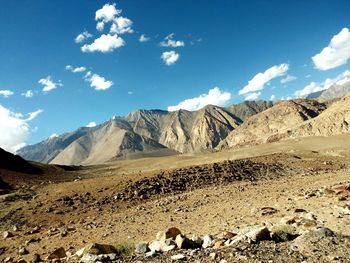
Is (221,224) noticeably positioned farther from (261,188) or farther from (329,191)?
(261,188)

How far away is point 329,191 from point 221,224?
17.0ft

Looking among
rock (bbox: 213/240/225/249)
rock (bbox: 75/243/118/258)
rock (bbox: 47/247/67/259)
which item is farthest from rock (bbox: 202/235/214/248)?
rock (bbox: 47/247/67/259)

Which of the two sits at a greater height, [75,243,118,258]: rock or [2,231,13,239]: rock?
[75,243,118,258]: rock

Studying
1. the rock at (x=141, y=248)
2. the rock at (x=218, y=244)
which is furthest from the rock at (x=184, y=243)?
the rock at (x=141, y=248)

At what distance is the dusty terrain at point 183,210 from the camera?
9.63 meters

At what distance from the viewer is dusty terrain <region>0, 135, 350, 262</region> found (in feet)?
31.6

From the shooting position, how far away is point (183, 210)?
1883 cm

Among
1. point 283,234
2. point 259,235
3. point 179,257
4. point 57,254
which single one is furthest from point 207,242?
point 57,254

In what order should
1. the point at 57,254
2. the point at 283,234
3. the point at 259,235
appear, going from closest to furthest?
the point at 259,235 → the point at 283,234 → the point at 57,254

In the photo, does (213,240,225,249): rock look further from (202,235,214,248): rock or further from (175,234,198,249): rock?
(175,234,198,249): rock

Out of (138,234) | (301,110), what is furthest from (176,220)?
(301,110)

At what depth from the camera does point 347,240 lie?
9492 mm

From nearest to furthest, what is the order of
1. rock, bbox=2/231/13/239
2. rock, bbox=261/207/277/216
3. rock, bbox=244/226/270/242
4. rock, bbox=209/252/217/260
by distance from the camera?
1. rock, bbox=209/252/217/260
2. rock, bbox=244/226/270/242
3. rock, bbox=261/207/277/216
4. rock, bbox=2/231/13/239

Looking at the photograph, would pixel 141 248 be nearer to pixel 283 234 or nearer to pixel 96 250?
pixel 96 250
